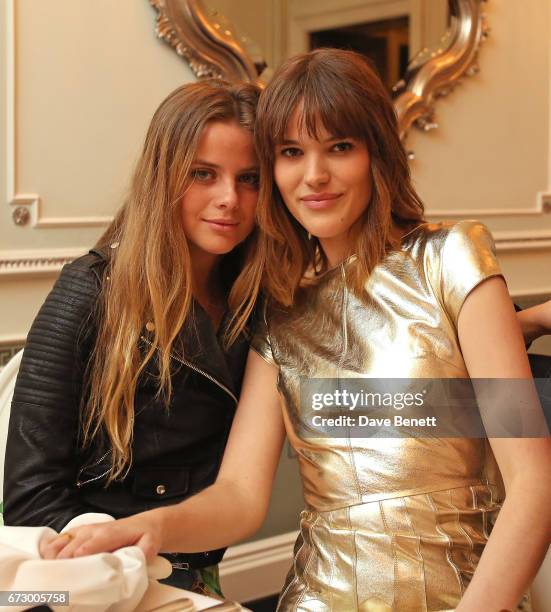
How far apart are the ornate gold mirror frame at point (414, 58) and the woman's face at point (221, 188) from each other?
974 millimetres

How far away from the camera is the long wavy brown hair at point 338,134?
4.15 feet

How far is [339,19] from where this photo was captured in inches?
102

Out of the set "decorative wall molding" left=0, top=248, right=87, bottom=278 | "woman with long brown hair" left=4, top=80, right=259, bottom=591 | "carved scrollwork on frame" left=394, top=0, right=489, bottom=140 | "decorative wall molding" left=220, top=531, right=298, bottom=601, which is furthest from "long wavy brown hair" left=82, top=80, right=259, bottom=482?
"carved scrollwork on frame" left=394, top=0, right=489, bottom=140

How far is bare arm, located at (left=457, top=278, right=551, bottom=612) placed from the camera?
113 cm

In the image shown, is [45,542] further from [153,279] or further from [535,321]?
[535,321]

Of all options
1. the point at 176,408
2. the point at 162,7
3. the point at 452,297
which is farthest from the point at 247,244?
the point at 162,7

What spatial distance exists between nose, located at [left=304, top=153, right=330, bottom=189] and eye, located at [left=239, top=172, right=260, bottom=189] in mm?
146

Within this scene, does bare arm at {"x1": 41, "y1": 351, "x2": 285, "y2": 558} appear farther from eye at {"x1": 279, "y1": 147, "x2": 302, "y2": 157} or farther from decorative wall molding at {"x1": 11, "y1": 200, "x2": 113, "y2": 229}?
decorative wall molding at {"x1": 11, "y1": 200, "x2": 113, "y2": 229}

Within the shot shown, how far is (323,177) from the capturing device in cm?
128

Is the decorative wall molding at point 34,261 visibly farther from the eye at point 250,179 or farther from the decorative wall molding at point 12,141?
the eye at point 250,179

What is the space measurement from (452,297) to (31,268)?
45.1 inches

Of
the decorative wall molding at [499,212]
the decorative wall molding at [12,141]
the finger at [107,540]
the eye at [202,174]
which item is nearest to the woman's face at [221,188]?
the eye at [202,174]

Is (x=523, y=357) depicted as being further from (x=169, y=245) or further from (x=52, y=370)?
(x=52, y=370)

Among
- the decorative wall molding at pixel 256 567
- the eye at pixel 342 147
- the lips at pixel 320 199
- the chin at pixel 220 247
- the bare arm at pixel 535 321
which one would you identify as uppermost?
the eye at pixel 342 147
